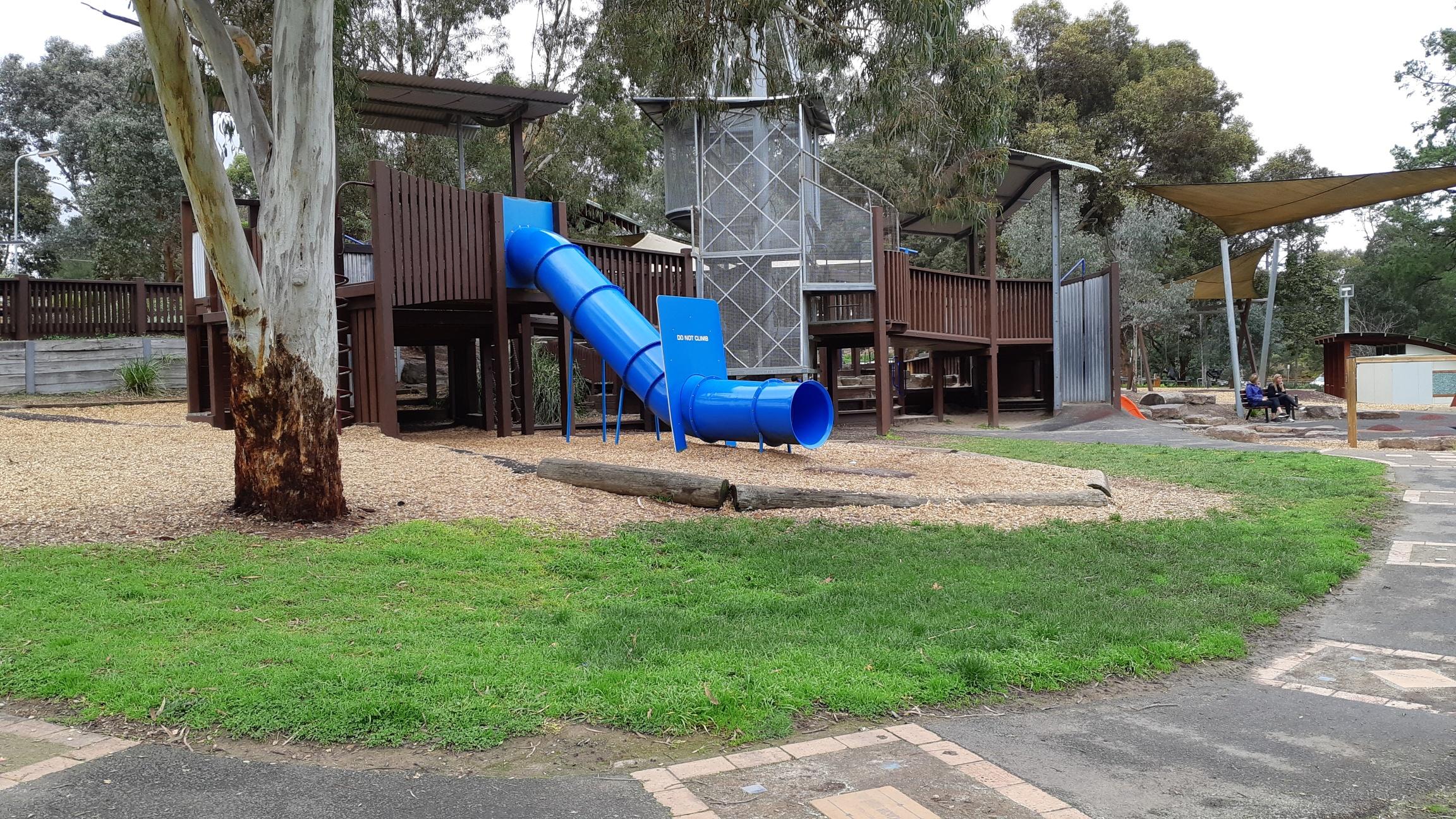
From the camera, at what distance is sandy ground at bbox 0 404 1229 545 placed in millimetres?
7168

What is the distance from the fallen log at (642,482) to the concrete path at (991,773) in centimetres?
457

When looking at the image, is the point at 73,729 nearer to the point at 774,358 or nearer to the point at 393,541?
the point at 393,541

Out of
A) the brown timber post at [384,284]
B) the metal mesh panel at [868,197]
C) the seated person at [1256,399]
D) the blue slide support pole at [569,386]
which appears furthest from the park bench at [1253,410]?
the brown timber post at [384,284]

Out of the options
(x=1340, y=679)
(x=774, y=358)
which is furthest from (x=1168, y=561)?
(x=774, y=358)

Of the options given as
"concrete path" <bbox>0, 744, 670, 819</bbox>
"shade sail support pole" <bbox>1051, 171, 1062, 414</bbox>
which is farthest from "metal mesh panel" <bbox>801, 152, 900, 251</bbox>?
"concrete path" <bbox>0, 744, 670, 819</bbox>

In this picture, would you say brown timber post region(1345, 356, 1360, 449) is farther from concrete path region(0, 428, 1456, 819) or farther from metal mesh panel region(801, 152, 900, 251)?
concrete path region(0, 428, 1456, 819)

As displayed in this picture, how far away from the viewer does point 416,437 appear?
14.0 m

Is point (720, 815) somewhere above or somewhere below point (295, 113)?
below

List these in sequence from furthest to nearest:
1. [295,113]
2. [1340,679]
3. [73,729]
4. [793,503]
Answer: [793,503]
[295,113]
[1340,679]
[73,729]

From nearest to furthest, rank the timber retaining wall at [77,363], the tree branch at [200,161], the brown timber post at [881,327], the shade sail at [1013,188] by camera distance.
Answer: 1. the tree branch at [200,161]
2. the timber retaining wall at [77,363]
3. the brown timber post at [881,327]
4. the shade sail at [1013,188]

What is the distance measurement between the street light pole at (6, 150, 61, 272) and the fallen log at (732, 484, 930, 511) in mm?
32213

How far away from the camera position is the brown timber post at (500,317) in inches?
554

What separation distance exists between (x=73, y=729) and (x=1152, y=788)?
3690 mm

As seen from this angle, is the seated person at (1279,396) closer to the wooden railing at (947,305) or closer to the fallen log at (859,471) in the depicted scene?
the wooden railing at (947,305)
